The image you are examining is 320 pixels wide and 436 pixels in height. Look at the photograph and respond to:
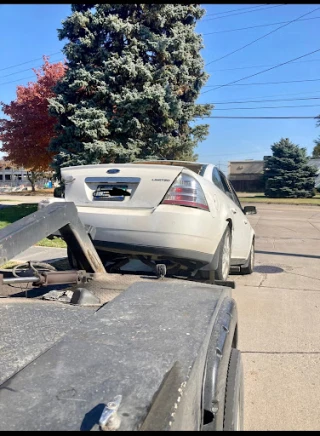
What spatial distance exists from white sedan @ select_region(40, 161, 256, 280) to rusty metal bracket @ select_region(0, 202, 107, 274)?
606 millimetres

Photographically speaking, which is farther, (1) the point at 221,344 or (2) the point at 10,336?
(1) the point at 221,344

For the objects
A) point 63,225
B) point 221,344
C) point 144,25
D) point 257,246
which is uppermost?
point 144,25

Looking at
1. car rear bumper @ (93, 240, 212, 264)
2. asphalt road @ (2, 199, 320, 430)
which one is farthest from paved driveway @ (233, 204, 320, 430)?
car rear bumper @ (93, 240, 212, 264)

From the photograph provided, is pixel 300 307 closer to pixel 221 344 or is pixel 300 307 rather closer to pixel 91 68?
pixel 221 344

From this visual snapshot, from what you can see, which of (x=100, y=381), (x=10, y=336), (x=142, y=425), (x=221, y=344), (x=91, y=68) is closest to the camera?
(x=142, y=425)

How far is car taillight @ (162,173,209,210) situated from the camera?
3.69 meters

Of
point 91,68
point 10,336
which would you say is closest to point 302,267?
point 10,336

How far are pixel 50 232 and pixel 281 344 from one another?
2563 millimetres

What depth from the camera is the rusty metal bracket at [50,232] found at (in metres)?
2.23

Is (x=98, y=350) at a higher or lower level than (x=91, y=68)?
lower

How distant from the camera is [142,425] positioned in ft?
3.60

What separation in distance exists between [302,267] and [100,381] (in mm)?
6821

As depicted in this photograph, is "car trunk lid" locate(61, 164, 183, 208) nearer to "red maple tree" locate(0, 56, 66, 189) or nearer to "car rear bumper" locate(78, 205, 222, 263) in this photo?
"car rear bumper" locate(78, 205, 222, 263)

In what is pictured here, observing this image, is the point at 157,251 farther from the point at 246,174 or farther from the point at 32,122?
the point at 246,174
